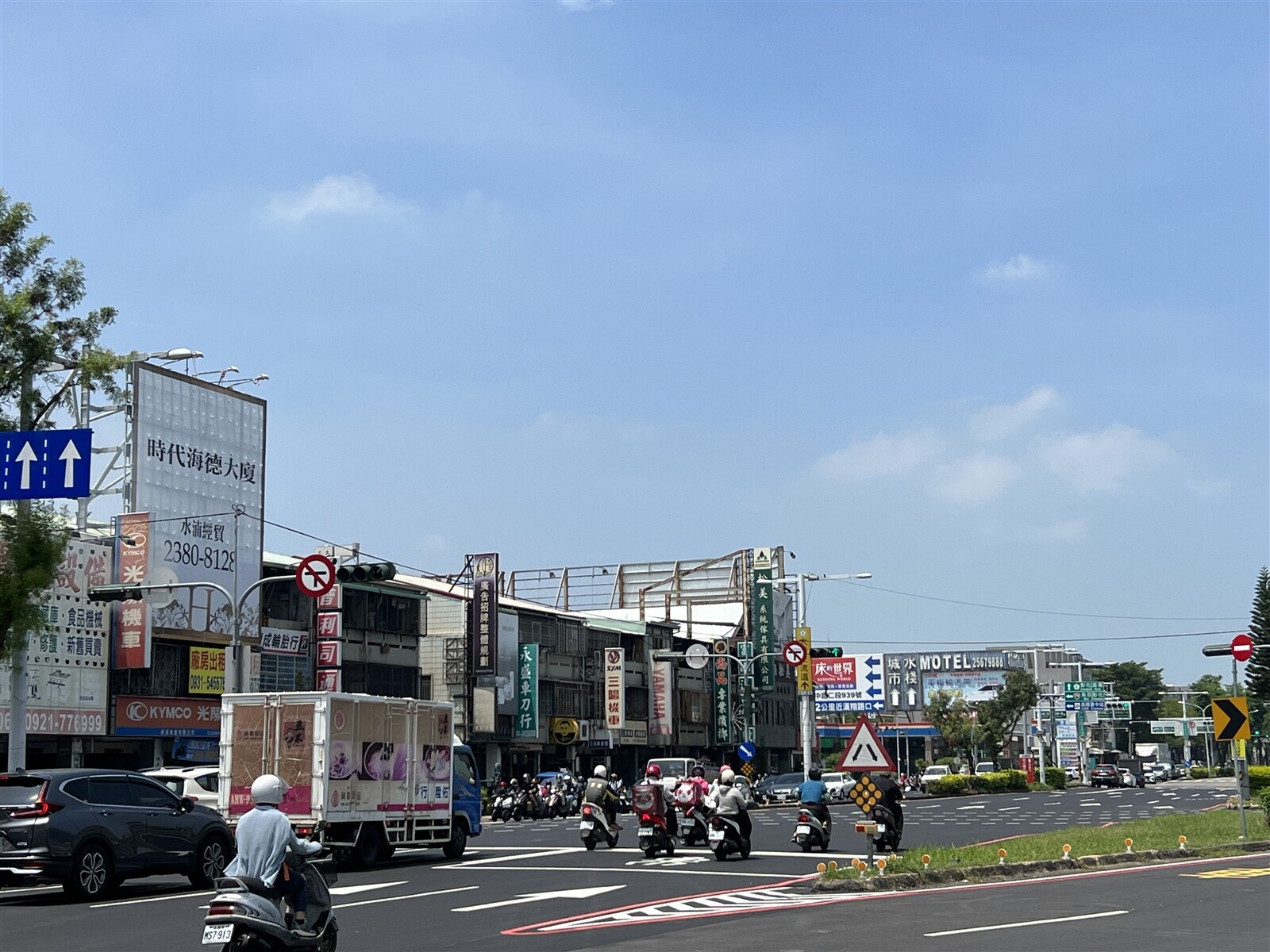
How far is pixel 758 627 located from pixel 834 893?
188ft

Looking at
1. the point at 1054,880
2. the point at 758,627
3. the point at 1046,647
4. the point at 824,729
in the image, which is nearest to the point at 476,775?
the point at 1054,880

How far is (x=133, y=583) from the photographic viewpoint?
40844 mm

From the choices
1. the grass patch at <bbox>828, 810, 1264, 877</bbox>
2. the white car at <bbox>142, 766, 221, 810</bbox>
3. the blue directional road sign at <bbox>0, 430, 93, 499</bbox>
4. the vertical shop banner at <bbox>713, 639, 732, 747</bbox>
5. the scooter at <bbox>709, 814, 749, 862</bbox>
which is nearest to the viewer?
the blue directional road sign at <bbox>0, 430, 93, 499</bbox>

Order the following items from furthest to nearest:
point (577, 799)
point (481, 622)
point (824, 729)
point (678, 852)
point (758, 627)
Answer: point (824, 729) < point (758, 627) < point (481, 622) < point (577, 799) < point (678, 852)

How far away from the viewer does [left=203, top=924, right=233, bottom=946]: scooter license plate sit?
9539 millimetres

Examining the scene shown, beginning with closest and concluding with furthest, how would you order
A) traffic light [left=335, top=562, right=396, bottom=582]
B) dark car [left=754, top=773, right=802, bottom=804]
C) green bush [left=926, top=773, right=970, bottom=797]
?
traffic light [left=335, top=562, right=396, bottom=582]
dark car [left=754, top=773, right=802, bottom=804]
green bush [left=926, top=773, right=970, bottom=797]

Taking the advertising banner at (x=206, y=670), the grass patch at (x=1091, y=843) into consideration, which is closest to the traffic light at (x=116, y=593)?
the advertising banner at (x=206, y=670)

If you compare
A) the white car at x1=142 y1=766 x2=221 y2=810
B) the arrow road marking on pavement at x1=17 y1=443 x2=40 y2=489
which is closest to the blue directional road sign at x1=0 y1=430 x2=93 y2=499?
the arrow road marking on pavement at x1=17 y1=443 x2=40 y2=489

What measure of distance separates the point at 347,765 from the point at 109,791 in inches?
176

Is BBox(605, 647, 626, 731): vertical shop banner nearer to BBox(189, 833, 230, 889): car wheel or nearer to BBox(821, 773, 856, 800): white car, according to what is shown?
BBox(821, 773, 856, 800): white car

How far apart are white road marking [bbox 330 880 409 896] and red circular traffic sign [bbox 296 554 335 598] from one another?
30.9ft

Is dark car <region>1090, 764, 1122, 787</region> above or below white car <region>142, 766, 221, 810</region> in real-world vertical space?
below

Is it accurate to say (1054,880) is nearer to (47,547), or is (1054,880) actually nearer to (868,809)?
(868,809)

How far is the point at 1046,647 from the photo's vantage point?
141500 mm
